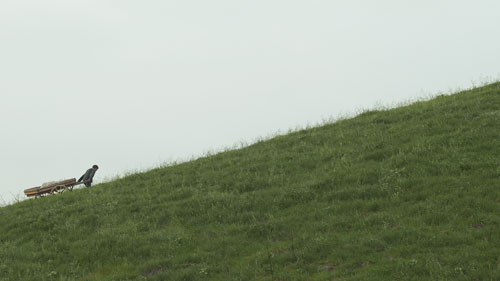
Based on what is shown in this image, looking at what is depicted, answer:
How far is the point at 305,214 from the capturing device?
15000 mm

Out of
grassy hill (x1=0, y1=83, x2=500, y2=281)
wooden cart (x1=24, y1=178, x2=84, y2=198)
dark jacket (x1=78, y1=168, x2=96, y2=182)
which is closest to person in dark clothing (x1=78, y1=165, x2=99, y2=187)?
dark jacket (x1=78, y1=168, x2=96, y2=182)

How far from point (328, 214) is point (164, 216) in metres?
5.75

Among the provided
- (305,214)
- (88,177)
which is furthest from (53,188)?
(305,214)

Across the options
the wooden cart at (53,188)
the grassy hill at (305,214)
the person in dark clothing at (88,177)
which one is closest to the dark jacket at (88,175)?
the person in dark clothing at (88,177)

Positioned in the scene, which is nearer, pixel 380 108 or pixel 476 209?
pixel 476 209

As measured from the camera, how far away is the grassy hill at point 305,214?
466 inches

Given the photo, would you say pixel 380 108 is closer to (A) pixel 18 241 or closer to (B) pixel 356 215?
(B) pixel 356 215

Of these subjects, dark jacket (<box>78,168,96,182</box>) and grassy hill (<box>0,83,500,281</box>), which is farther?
dark jacket (<box>78,168,96,182</box>)

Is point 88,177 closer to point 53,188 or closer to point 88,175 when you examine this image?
point 88,175

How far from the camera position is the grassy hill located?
11836mm

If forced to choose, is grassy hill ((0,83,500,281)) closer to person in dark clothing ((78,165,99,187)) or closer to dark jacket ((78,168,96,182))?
person in dark clothing ((78,165,99,187))

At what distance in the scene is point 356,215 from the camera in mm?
14125

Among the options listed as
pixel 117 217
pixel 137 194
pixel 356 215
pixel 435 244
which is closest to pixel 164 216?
pixel 117 217

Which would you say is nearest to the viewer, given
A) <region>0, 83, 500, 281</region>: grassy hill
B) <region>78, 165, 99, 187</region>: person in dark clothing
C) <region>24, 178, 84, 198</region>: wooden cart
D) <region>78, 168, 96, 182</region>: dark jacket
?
<region>0, 83, 500, 281</region>: grassy hill
